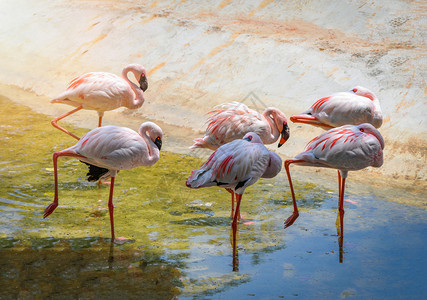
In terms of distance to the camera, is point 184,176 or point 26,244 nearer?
point 26,244

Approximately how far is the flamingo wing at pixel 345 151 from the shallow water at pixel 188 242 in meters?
0.55

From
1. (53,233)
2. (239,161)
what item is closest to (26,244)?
(53,233)

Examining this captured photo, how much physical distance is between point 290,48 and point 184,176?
3124 mm

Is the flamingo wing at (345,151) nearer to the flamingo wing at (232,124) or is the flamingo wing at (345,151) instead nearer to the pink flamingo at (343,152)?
the pink flamingo at (343,152)

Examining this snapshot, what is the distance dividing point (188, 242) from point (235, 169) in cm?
65

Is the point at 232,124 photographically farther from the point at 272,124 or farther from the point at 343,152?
the point at 343,152

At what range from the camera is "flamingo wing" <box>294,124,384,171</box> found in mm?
3932

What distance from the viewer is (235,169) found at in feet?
12.1

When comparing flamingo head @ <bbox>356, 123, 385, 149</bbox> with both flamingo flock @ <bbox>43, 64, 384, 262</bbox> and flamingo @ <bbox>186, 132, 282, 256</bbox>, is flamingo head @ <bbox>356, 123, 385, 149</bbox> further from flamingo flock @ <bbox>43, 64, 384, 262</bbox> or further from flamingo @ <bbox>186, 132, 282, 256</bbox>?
flamingo @ <bbox>186, 132, 282, 256</bbox>

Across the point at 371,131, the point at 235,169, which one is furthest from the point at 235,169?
the point at 371,131

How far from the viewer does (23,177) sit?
4918mm

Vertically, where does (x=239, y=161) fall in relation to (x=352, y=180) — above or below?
above

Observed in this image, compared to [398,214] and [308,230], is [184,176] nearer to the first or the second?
[308,230]

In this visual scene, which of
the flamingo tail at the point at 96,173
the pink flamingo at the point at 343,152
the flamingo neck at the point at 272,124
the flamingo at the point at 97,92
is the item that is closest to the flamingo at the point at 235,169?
the pink flamingo at the point at 343,152
